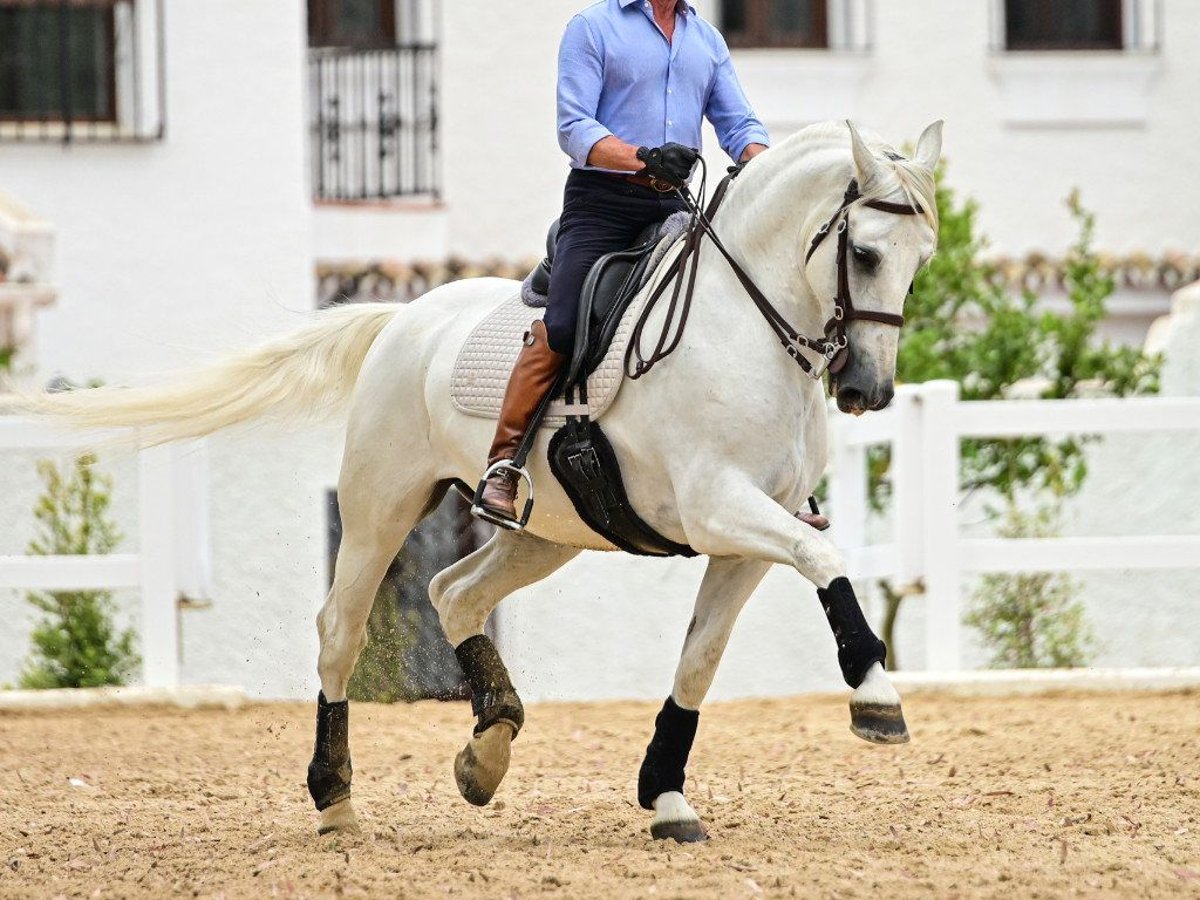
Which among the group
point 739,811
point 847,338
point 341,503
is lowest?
point 739,811

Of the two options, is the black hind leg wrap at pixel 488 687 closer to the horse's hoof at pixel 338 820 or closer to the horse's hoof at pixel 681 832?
the horse's hoof at pixel 338 820

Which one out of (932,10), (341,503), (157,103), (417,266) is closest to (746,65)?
(932,10)

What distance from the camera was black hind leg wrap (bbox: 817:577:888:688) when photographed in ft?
19.5

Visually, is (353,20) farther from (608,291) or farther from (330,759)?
(608,291)

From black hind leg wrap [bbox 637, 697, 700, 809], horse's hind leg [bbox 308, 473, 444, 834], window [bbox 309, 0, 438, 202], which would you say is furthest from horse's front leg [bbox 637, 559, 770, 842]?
window [bbox 309, 0, 438, 202]

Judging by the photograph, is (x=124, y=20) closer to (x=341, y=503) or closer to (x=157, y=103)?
Result: (x=157, y=103)

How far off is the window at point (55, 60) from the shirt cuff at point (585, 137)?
939 cm

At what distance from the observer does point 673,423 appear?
6465 millimetres

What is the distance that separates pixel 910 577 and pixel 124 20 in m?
7.61

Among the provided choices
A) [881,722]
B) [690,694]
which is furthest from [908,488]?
[881,722]

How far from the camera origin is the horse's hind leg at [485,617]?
7.21m

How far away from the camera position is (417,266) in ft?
52.0

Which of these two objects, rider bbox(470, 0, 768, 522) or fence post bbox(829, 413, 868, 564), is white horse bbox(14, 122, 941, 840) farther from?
fence post bbox(829, 413, 868, 564)

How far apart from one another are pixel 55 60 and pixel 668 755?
33.6 feet
